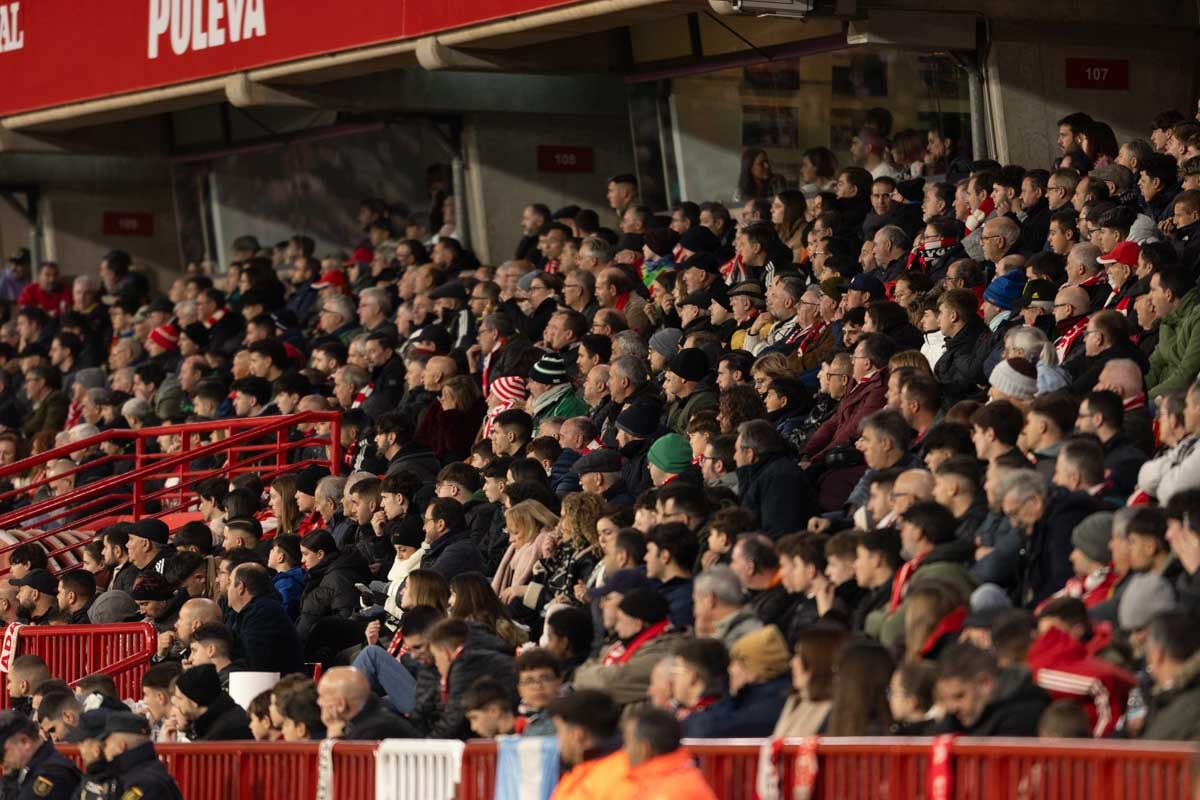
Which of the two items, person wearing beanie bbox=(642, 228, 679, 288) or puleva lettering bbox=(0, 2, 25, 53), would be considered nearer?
person wearing beanie bbox=(642, 228, 679, 288)

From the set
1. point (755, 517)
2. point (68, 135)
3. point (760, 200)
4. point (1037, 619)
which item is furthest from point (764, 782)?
point (68, 135)

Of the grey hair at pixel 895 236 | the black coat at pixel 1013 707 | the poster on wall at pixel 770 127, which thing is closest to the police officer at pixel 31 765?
the black coat at pixel 1013 707

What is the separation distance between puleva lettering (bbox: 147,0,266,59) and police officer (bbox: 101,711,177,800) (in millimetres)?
12313

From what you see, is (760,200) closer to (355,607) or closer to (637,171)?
(637,171)

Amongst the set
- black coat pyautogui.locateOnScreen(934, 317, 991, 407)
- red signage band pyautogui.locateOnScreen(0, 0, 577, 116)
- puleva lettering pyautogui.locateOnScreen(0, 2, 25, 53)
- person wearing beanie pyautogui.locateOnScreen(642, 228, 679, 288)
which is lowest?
black coat pyautogui.locateOnScreen(934, 317, 991, 407)

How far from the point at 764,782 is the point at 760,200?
986cm

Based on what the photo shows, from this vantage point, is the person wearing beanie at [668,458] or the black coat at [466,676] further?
the person wearing beanie at [668,458]

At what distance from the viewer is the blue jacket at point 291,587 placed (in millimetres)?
14719

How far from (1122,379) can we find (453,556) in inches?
166

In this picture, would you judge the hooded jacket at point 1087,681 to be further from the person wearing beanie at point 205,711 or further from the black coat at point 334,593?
the black coat at point 334,593

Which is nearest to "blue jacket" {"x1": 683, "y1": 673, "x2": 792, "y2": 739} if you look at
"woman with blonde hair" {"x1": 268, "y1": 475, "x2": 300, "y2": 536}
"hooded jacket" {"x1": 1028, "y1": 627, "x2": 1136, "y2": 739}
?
"hooded jacket" {"x1": 1028, "y1": 627, "x2": 1136, "y2": 739}

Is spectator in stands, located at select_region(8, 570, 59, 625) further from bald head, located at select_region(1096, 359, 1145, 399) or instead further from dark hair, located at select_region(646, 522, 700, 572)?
bald head, located at select_region(1096, 359, 1145, 399)

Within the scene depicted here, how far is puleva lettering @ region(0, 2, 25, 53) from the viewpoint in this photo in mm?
25812

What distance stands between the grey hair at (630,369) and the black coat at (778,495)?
2.68 metres
